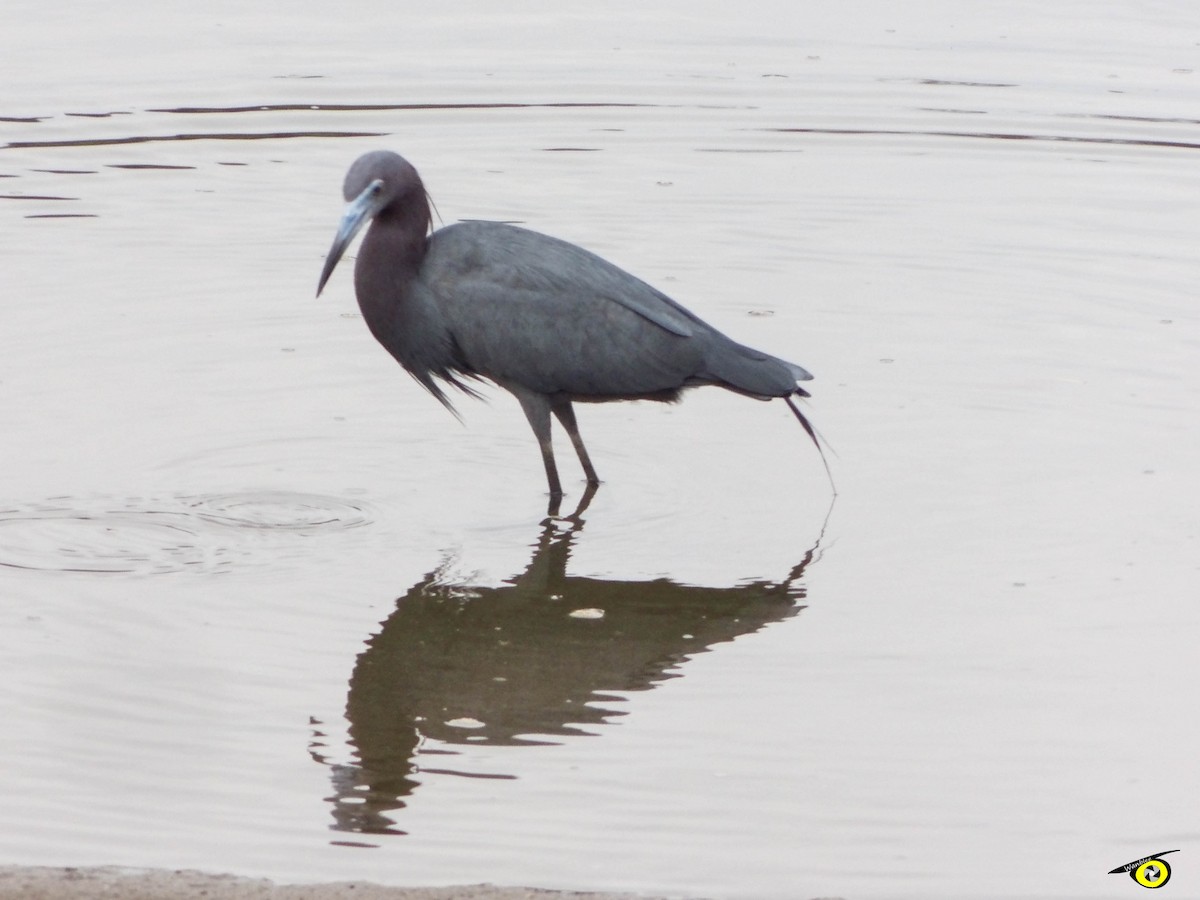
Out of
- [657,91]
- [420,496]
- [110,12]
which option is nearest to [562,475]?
→ [420,496]

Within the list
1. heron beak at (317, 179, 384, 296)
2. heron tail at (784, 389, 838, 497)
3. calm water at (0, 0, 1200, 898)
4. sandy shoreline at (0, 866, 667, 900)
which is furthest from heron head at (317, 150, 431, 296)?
sandy shoreline at (0, 866, 667, 900)

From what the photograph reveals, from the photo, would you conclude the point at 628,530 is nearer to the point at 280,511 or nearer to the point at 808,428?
the point at 808,428

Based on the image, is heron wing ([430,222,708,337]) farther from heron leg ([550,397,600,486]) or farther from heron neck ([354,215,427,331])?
heron leg ([550,397,600,486])

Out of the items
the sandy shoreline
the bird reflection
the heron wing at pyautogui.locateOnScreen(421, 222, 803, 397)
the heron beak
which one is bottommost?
the bird reflection

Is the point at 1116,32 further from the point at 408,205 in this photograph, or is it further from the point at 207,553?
the point at 207,553

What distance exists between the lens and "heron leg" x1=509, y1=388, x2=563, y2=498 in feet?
24.5

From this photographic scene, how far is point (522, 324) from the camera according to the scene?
7.41 meters

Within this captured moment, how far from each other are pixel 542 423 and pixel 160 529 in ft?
5.21

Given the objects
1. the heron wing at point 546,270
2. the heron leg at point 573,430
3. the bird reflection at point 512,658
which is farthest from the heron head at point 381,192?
the bird reflection at point 512,658

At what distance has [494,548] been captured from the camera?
6.96m

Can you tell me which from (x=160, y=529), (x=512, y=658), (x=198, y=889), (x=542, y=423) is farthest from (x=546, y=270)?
(x=198, y=889)

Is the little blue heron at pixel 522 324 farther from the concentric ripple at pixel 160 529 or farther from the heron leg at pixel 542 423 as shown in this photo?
the concentric ripple at pixel 160 529

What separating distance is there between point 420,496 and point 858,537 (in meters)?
1.73

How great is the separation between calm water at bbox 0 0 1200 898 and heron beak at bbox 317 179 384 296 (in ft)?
3.03
